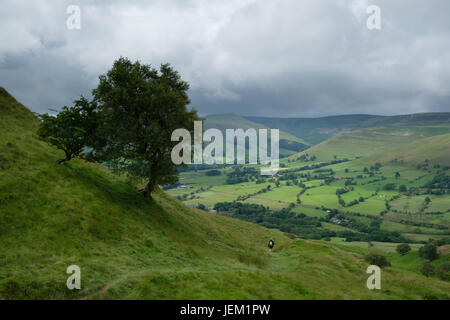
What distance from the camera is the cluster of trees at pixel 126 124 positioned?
1484 inches

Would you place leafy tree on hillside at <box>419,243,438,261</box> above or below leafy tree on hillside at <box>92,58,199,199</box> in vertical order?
below

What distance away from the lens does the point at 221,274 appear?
21.9 meters

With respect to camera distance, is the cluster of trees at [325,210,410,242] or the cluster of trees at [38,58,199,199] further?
the cluster of trees at [325,210,410,242]

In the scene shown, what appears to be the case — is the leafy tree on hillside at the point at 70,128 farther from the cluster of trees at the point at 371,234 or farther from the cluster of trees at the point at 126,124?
the cluster of trees at the point at 371,234

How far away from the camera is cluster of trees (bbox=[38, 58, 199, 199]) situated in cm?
3769

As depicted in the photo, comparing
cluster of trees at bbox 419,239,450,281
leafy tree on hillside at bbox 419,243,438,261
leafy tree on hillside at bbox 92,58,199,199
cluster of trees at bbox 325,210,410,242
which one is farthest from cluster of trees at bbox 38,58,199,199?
cluster of trees at bbox 325,210,410,242

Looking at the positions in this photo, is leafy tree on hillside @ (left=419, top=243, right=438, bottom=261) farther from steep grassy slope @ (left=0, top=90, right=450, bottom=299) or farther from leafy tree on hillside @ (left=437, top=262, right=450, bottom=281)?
steep grassy slope @ (left=0, top=90, right=450, bottom=299)

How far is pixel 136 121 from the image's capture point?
3884 cm

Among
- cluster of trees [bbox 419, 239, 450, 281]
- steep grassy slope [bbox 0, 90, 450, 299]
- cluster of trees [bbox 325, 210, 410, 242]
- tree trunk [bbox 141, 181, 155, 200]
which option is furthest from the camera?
cluster of trees [bbox 325, 210, 410, 242]

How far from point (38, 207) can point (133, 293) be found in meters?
16.4

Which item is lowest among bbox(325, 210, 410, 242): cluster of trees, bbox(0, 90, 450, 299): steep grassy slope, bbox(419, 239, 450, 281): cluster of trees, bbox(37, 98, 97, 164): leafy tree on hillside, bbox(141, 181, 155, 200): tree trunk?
bbox(325, 210, 410, 242): cluster of trees
